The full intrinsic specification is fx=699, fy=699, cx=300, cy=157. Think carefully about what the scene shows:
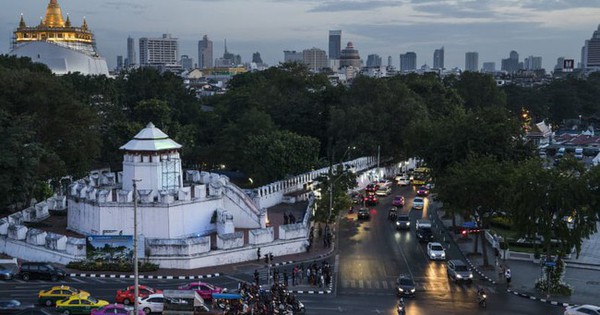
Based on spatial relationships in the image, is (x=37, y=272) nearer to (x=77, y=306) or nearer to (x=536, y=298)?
(x=77, y=306)

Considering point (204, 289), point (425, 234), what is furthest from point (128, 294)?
point (425, 234)

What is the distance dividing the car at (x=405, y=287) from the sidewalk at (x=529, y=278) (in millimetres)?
5611

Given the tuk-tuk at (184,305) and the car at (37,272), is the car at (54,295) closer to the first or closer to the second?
the tuk-tuk at (184,305)

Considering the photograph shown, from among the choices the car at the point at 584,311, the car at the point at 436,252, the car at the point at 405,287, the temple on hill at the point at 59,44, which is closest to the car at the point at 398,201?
the car at the point at 436,252

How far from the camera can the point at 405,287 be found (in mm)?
36312

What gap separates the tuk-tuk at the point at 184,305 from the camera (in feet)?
101

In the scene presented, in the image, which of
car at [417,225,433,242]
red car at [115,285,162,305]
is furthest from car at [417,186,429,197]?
red car at [115,285,162,305]

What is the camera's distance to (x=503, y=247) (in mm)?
44344

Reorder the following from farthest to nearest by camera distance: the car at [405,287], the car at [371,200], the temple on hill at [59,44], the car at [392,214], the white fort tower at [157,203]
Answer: the temple on hill at [59,44], the car at [371,200], the car at [392,214], the white fort tower at [157,203], the car at [405,287]

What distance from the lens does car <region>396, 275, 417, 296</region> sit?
1425 inches

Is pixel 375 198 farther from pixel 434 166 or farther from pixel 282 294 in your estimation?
pixel 282 294

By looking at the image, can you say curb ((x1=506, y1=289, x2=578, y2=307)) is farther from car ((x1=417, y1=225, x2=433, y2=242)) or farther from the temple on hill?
the temple on hill

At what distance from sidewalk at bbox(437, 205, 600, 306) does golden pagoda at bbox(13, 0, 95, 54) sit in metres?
112

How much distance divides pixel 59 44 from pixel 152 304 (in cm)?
10710
